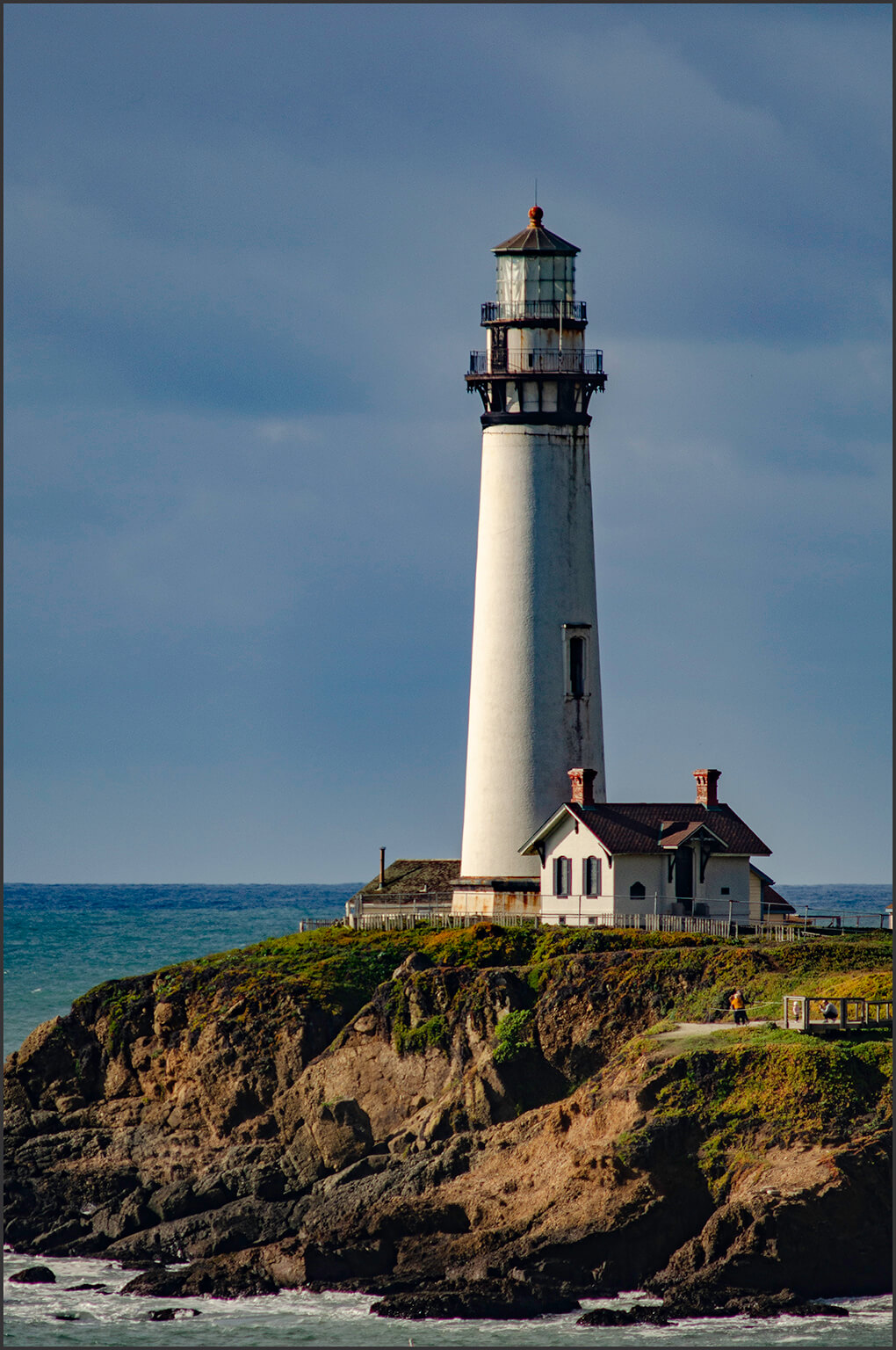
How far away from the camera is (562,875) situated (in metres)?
46.5

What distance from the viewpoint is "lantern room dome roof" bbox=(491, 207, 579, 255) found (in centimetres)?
4853

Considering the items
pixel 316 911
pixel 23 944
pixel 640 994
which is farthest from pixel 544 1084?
pixel 316 911

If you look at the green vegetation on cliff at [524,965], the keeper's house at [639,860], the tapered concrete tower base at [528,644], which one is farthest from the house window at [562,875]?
the green vegetation on cliff at [524,965]

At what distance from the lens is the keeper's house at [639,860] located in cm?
4572

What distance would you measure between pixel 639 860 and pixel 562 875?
1.85 m

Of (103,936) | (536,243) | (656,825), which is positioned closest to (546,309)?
(536,243)

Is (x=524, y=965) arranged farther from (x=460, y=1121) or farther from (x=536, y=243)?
(x=536, y=243)

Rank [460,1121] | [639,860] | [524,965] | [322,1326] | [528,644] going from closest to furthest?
[322,1326] → [460,1121] → [524,965] → [639,860] → [528,644]

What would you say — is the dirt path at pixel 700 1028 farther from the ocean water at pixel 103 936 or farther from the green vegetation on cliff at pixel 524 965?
the ocean water at pixel 103 936

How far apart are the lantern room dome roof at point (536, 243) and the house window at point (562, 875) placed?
1418 cm

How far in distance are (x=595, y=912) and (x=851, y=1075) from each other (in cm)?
1238

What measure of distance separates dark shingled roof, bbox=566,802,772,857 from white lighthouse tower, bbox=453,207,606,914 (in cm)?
141

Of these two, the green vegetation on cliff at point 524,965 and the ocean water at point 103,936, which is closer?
the green vegetation on cliff at point 524,965

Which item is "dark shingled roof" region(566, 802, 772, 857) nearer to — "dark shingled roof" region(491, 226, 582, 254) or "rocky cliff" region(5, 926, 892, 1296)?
"rocky cliff" region(5, 926, 892, 1296)
